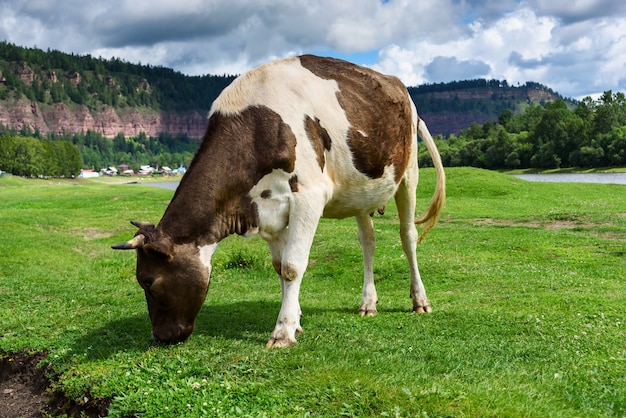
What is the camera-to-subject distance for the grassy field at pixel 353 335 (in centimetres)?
527

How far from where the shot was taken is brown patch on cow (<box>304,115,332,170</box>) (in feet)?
22.8

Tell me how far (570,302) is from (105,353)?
7195 mm

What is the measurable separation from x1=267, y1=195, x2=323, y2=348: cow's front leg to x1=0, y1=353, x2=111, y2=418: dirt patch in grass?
2033 mm

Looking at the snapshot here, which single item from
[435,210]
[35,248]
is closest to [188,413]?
[435,210]

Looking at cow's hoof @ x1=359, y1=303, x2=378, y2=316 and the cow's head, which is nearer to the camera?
the cow's head

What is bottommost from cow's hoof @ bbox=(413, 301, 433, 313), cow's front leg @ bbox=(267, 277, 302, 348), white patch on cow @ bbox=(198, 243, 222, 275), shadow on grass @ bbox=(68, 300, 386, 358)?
shadow on grass @ bbox=(68, 300, 386, 358)

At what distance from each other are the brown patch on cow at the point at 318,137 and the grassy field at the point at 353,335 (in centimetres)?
226

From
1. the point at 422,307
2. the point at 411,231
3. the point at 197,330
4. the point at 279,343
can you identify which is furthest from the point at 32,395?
the point at 411,231

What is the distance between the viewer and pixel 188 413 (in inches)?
205

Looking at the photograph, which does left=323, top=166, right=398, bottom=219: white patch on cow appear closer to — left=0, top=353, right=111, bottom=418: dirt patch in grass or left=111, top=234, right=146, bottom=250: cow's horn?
left=111, top=234, right=146, bottom=250: cow's horn

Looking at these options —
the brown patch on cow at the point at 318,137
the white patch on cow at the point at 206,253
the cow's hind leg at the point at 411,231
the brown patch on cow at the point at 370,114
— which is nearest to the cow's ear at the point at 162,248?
the white patch on cow at the point at 206,253

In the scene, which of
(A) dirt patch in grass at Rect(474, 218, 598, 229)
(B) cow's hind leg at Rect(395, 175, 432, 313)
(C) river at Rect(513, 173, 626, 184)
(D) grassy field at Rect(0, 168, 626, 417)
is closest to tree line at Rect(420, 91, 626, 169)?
(C) river at Rect(513, 173, 626, 184)

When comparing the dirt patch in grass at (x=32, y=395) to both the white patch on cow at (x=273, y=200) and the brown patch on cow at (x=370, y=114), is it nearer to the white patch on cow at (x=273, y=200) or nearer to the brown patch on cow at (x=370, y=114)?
the white patch on cow at (x=273, y=200)

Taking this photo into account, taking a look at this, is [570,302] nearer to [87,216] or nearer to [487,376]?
[487,376]
